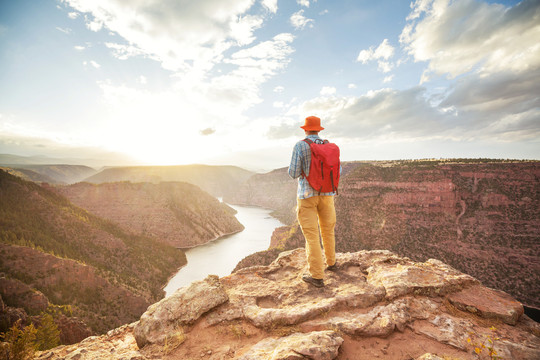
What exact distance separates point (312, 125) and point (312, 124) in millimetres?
23

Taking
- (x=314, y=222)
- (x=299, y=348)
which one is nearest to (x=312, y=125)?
(x=314, y=222)

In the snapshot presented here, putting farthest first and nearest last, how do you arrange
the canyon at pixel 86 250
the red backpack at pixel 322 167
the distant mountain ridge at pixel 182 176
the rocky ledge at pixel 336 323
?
the distant mountain ridge at pixel 182 176
the canyon at pixel 86 250
the red backpack at pixel 322 167
the rocky ledge at pixel 336 323

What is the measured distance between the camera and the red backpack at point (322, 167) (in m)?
4.48

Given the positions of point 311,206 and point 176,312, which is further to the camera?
point 311,206

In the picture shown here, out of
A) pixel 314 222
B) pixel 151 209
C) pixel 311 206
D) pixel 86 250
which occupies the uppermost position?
pixel 311 206

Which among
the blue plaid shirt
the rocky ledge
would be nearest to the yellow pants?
the blue plaid shirt

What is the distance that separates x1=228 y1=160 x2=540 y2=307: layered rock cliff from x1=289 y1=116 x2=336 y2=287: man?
28.9 m

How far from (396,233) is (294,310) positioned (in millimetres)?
35425

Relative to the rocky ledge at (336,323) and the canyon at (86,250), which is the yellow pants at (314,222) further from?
the canyon at (86,250)

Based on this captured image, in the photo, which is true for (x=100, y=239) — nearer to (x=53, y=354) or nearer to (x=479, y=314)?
(x=53, y=354)

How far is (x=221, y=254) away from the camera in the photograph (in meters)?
54.9

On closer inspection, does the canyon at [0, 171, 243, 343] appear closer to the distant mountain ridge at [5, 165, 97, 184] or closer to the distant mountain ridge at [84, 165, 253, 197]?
the distant mountain ridge at [84, 165, 253, 197]

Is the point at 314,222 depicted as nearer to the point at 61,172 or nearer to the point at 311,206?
the point at 311,206

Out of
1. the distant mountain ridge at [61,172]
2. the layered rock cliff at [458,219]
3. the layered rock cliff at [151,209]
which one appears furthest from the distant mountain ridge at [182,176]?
Answer: the layered rock cliff at [458,219]
